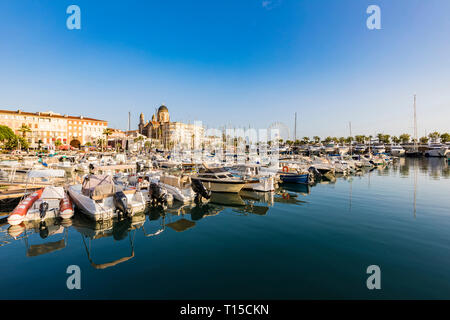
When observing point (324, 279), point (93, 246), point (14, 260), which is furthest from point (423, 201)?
point (14, 260)

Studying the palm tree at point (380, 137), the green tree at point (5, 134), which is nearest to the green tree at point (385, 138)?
the palm tree at point (380, 137)

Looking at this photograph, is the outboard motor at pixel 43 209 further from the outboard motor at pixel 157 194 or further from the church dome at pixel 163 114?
the church dome at pixel 163 114

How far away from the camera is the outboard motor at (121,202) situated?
14.6 metres

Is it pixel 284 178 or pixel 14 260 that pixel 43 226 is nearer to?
pixel 14 260

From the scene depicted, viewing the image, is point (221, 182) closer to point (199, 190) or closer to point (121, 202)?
point (199, 190)

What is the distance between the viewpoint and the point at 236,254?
34.1 ft

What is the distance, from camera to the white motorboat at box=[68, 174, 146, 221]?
48.2 ft

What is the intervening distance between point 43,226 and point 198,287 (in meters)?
12.4

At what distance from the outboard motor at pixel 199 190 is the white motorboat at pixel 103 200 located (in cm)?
519

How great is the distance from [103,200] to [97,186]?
44.9 inches

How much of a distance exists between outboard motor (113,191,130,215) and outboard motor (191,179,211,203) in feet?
21.4

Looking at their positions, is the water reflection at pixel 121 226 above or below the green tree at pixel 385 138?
below

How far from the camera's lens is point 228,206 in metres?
19.6

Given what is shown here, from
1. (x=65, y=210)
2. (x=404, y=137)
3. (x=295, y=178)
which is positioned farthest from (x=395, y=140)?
(x=65, y=210)
